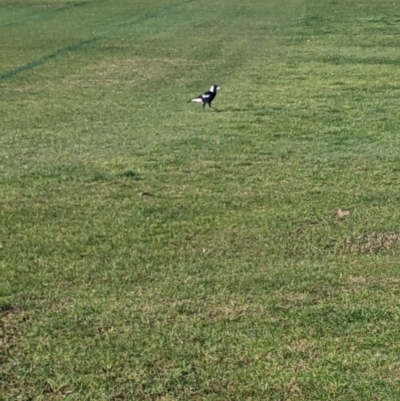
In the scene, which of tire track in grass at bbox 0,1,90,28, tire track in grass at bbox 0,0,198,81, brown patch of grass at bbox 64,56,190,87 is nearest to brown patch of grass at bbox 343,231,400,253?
brown patch of grass at bbox 64,56,190,87

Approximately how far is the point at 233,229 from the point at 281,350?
1514mm

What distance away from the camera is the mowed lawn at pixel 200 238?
3.28m

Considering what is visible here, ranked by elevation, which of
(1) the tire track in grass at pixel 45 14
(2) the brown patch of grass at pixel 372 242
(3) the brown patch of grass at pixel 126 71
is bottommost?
(1) the tire track in grass at pixel 45 14

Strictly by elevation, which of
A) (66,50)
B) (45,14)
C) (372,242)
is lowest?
(45,14)

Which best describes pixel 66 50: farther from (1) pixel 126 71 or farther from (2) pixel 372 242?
(2) pixel 372 242

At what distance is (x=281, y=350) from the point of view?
3.41m

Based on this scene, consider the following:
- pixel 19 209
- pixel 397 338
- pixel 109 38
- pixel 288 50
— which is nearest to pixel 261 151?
pixel 19 209

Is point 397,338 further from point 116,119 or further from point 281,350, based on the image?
point 116,119

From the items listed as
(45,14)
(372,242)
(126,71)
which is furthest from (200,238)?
(45,14)

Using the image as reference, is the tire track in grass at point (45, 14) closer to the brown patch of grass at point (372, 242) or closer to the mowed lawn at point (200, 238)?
the mowed lawn at point (200, 238)

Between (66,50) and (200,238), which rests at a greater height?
(200,238)

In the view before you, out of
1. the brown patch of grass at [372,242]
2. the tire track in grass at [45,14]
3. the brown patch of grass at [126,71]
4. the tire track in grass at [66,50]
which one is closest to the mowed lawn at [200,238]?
the brown patch of grass at [372,242]

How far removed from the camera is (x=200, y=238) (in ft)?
15.5

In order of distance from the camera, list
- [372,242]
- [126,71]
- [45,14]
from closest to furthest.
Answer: [372,242] → [126,71] → [45,14]
